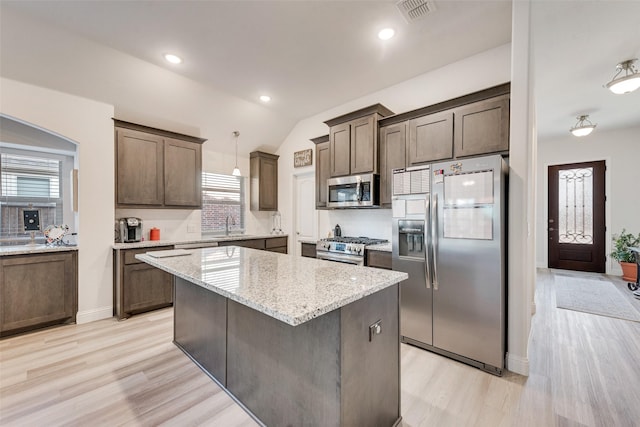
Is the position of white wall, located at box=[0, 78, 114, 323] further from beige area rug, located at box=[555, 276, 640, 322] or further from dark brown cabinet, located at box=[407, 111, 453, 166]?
beige area rug, located at box=[555, 276, 640, 322]

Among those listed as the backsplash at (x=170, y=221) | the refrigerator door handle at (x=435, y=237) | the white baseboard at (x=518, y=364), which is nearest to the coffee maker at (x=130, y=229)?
the backsplash at (x=170, y=221)

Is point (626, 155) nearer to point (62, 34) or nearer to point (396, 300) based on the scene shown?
point (396, 300)

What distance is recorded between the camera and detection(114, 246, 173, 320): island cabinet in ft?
11.0

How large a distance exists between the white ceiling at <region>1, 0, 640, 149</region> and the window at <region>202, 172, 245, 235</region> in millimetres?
1760

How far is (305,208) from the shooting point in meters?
5.17

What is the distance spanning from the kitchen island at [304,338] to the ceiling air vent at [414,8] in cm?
224

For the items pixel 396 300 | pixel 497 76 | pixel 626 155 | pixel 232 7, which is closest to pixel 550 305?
pixel 497 76

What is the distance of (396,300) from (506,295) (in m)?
1.28

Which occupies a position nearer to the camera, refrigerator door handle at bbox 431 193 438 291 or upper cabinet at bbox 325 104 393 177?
refrigerator door handle at bbox 431 193 438 291

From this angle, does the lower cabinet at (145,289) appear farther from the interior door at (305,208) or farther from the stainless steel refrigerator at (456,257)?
the stainless steel refrigerator at (456,257)

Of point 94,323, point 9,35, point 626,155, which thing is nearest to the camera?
point 9,35

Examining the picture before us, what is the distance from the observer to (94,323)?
3285 mm

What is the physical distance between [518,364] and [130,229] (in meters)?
4.65

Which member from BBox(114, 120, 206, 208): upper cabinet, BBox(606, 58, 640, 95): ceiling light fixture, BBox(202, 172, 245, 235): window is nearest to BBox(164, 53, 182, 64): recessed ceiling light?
BBox(114, 120, 206, 208): upper cabinet
